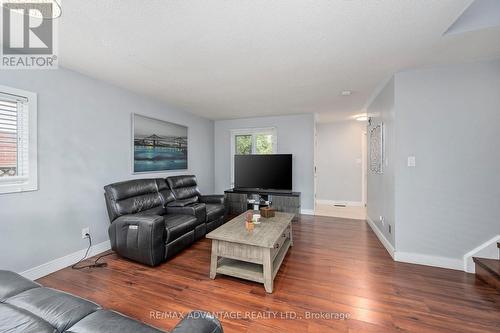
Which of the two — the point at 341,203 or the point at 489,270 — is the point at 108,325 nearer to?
the point at 489,270

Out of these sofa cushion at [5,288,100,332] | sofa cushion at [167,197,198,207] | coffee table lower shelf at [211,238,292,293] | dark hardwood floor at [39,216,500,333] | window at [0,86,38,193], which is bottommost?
dark hardwood floor at [39,216,500,333]

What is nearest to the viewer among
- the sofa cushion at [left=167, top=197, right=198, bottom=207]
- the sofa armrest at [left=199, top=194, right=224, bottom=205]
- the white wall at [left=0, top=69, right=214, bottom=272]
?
the white wall at [left=0, top=69, right=214, bottom=272]

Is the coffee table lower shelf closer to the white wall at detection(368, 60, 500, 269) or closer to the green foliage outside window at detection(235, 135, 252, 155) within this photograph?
the white wall at detection(368, 60, 500, 269)

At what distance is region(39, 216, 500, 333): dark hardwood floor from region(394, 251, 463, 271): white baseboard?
88mm

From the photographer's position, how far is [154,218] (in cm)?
251

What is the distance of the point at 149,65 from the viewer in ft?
8.04

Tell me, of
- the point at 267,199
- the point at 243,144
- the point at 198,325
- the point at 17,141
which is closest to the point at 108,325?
the point at 198,325

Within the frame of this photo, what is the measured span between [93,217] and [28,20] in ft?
7.22

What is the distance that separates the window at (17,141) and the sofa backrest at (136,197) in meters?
0.75

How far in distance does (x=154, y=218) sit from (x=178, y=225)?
39 cm

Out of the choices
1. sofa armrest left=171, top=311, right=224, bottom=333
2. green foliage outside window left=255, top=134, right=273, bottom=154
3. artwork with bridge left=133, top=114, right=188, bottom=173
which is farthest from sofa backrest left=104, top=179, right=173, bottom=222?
green foliage outside window left=255, top=134, right=273, bottom=154

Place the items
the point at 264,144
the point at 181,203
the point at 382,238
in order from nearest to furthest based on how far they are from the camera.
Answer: the point at 382,238 → the point at 181,203 → the point at 264,144

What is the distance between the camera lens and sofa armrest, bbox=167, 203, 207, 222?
3197mm

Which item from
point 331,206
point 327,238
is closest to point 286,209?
point 327,238
